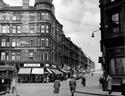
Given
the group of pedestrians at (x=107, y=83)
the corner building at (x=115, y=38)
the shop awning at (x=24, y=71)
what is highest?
the corner building at (x=115, y=38)

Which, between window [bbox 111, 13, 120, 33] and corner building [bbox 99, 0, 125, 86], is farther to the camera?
window [bbox 111, 13, 120, 33]

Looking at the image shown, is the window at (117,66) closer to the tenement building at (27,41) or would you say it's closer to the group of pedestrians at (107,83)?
the group of pedestrians at (107,83)

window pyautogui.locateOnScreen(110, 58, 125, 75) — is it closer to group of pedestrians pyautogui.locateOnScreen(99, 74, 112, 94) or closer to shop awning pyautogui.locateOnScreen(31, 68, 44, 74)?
group of pedestrians pyautogui.locateOnScreen(99, 74, 112, 94)

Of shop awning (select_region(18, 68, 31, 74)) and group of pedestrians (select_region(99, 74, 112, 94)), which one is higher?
shop awning (select_region(18, 68, 31, 74))

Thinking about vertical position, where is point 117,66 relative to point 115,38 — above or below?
below

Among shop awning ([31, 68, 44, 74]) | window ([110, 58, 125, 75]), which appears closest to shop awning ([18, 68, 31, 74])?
shop awning ([31, 68, 44, 74])

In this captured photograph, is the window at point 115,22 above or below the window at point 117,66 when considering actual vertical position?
above

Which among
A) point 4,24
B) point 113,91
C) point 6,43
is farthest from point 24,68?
point 113,91

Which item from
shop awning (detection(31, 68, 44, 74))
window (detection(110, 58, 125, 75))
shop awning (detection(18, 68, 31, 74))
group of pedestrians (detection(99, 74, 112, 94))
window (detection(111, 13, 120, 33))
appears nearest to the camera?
group of pedestrians (detection(99, 74, 112, 94))

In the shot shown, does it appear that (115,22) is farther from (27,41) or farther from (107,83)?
(27,41)

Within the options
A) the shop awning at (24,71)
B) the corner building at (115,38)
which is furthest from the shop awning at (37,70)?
the corner building at (115,38)

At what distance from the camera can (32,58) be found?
58.7m

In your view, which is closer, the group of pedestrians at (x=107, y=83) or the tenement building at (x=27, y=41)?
the group of pedestrians at (x=107, y=83)

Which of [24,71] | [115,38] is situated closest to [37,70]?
[24,71]
